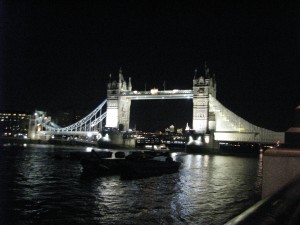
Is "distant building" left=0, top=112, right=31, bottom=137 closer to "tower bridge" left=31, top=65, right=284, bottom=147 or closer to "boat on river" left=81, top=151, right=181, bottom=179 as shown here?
"tower bridge" left=31, top=65, right=284, bottom=147

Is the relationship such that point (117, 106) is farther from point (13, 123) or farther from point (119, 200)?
point (13, 123)

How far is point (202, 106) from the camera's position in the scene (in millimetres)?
69500

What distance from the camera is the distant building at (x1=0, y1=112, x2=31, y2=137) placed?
140500 mm

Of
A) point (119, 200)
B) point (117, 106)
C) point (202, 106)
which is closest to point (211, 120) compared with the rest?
point (202, 106)

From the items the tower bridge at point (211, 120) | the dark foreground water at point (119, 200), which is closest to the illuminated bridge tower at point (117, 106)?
the tower bridge at point (211, 120)

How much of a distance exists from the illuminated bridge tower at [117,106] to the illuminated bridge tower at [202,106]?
1627 cm

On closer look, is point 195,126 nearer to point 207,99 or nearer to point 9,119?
point 207,99

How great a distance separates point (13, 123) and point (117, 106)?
76533 mm

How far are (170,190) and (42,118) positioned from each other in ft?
304

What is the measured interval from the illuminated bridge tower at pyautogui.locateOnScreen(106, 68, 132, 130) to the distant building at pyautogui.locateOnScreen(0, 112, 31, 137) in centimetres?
6937

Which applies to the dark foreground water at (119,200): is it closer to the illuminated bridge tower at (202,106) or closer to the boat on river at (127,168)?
the boat on river at (127,168)

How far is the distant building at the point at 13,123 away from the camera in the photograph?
14050 centimetres

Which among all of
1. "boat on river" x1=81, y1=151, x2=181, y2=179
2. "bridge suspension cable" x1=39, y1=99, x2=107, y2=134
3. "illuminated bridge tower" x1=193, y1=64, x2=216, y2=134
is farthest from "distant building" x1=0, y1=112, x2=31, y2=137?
"boat on river" x1=81, y1=151, x2=181, y2=179

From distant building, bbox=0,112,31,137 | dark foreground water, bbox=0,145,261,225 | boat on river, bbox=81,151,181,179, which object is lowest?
dark foreground water, bbox=0,145,261,225
